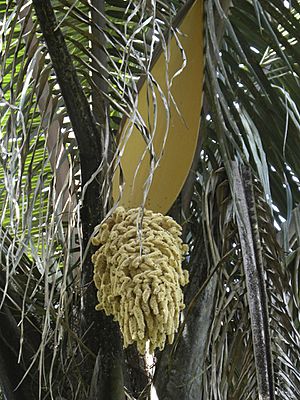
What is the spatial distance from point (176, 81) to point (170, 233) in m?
0.25

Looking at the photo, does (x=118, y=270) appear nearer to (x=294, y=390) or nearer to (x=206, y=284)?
(x=206, y=284)

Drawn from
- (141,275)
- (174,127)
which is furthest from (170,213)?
(141,275)

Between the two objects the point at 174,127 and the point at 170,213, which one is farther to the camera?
the point at 170,213

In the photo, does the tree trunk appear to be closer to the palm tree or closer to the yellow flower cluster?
the palm tree

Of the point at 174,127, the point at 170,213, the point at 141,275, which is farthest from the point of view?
the point at 170,213

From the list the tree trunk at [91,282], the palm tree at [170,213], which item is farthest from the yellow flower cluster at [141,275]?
the tree trunk at [91,282]

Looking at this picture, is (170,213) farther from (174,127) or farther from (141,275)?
(141,275)

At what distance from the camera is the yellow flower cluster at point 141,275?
2.99 ft

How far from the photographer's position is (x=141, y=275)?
928 millimetres

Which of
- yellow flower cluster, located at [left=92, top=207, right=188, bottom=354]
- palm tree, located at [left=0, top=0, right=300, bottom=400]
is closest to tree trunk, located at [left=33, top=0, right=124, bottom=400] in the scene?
palm tree, located at [left=0, top=0, right=300, bottom=400]

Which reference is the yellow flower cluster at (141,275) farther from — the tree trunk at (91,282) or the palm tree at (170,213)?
the tree trunk at (91,282)

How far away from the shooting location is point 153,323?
0.91 meters

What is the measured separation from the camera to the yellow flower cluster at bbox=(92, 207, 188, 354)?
0.91 m

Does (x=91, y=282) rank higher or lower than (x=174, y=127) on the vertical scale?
Result: lower
